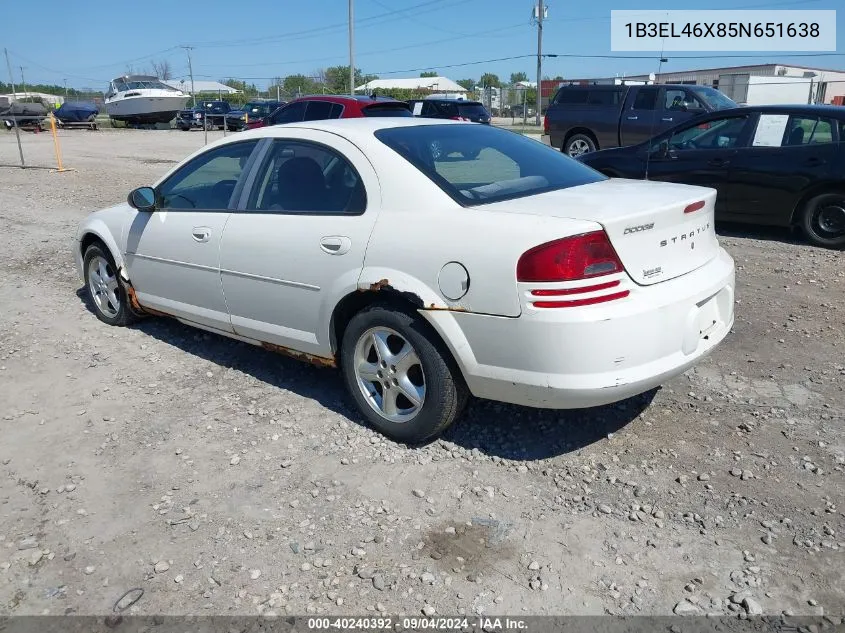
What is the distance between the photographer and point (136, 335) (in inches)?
215

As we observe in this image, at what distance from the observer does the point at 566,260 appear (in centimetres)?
298

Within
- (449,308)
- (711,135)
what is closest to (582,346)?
(449,308)

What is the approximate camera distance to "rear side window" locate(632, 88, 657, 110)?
1545 centimetres

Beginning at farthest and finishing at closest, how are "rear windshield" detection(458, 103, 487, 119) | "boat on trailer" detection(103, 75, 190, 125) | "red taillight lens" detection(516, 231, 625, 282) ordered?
"boat on trailer" detection(103, 75, 190, 125), "rear windshield" detection(458, 103, 487, 119), "red taillight lens" detection(516, 231, 625, 282)

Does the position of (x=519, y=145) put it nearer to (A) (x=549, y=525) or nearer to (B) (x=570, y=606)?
(A) (x=549, y=525)

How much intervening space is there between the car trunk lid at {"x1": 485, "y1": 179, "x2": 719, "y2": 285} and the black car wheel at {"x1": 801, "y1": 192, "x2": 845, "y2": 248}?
4.66 m

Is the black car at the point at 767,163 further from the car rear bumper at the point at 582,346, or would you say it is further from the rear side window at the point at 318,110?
the rear side window at the point at 318,110

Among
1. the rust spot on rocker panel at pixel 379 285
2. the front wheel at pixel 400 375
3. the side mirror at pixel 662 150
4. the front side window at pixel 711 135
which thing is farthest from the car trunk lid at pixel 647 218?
the side mirror at pixel 662 150

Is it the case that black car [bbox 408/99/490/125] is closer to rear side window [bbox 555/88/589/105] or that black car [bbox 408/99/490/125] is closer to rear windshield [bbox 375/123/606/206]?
rear side window [bbox 555/88/589/105]

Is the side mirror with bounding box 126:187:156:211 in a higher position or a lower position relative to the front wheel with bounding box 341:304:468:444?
higher

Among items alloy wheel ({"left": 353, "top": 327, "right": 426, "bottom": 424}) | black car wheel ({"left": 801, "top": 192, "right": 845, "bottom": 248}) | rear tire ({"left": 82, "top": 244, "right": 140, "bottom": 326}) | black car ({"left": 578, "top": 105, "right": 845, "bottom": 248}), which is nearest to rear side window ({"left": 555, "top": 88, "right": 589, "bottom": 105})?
black car ({"left": 578, "top": 105, "right": 845, "bottom": 248})

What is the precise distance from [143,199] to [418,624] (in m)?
3.54

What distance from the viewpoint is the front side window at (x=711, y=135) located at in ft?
27.3

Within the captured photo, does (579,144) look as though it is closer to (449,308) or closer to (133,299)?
(133,299)
